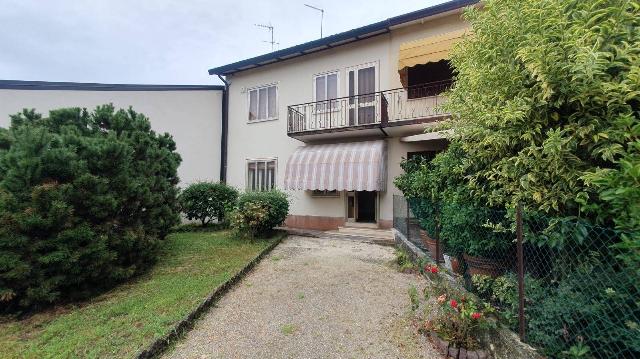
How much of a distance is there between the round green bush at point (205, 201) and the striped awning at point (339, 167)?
152 inches

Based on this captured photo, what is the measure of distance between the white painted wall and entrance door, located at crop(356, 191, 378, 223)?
31.2 feet

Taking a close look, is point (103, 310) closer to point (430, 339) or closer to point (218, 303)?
point (218, 303)

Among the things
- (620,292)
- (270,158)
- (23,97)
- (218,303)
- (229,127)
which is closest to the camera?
(620,292)

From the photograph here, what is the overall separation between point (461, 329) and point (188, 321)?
4788 mm

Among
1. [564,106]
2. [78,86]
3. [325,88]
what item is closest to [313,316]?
[564,106]

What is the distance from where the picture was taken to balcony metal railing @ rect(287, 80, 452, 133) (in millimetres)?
12898

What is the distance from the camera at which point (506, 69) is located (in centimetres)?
430

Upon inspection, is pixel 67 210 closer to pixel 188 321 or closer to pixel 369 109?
pixel 188 321

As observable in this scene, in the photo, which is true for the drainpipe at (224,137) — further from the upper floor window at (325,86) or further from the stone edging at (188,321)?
the stone edging at (188,321)

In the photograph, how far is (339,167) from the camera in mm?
13648

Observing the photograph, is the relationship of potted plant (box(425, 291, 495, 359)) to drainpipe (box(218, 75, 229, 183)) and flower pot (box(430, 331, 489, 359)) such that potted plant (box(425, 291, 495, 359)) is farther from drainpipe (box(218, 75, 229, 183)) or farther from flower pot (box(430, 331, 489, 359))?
drainpipe (box(218, 75, 229, 183))

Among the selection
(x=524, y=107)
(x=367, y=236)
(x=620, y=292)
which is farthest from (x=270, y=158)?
(x=620, y=292)

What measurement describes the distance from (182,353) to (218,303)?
6.08 ft

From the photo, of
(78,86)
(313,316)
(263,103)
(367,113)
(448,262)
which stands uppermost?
(78,86)
